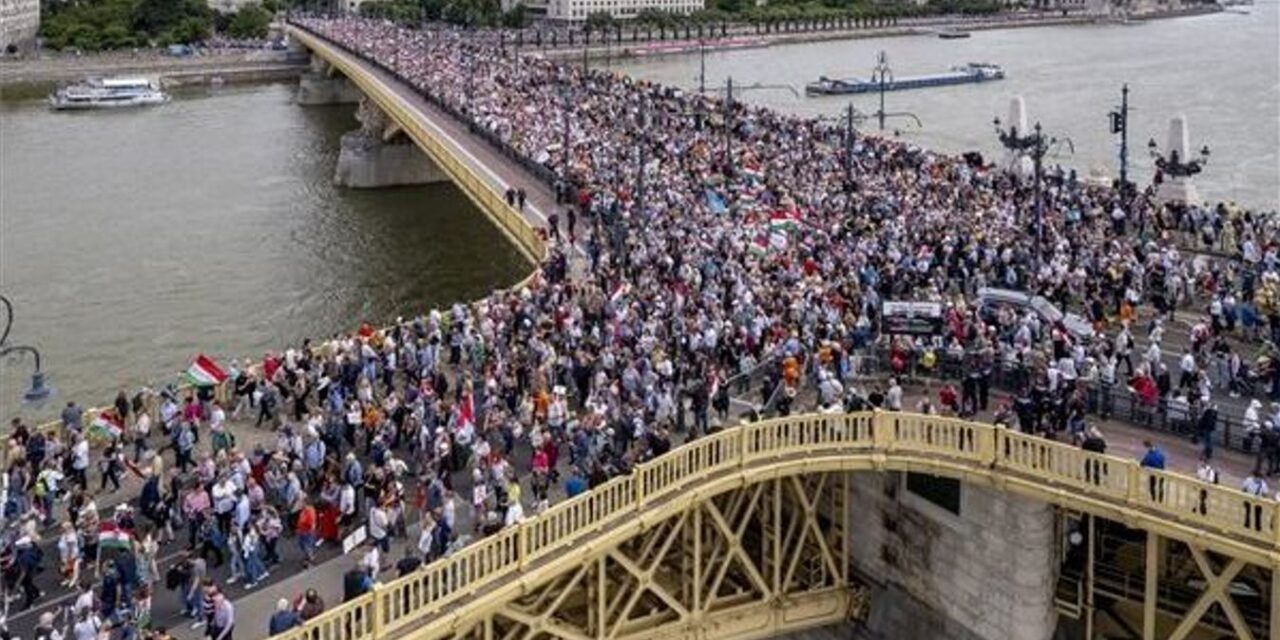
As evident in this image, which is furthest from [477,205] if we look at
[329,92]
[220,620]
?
[329,92]

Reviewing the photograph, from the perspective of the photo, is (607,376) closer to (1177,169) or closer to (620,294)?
(620,294)

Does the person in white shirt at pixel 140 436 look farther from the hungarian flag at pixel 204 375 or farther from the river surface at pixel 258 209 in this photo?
the river surface at pixel 258 209

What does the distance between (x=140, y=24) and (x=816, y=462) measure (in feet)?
574

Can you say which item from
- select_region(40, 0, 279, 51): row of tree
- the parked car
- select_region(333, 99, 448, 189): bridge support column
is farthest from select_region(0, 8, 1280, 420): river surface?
select_region(40, 0, 279, 51): row of tree

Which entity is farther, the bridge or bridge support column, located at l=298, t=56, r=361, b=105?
bridge support column, located at l=298, t=56, r=361, b=105

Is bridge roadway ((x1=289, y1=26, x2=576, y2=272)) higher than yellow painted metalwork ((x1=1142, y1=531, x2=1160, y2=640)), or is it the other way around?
bridge roadway ((x1=289, y1=26, x2=576, y2=272))

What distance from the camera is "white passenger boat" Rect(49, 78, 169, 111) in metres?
116

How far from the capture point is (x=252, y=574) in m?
18.8

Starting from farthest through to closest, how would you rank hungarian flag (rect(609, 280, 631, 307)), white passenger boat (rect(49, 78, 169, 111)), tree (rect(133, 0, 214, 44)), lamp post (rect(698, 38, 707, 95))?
tree (rect(133, 0, 214, 44)), white passenger boat (rect(49, 78, 169, 111)), lamp post (rect(698, 38, 707, 95)), hungarian flag (rect(609, 280, 631, 307))

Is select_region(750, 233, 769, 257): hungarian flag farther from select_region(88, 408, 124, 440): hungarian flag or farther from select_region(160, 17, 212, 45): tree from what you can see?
select_region(160, 17, 212, 45): tree

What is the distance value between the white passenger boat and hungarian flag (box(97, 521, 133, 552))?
340 feet

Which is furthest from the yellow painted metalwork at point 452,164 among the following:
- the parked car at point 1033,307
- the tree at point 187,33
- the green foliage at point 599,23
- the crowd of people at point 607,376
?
the green foliage at point 599,23

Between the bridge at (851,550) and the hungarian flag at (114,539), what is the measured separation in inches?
153

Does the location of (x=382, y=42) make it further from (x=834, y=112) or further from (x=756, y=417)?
(x=756, y=417)
